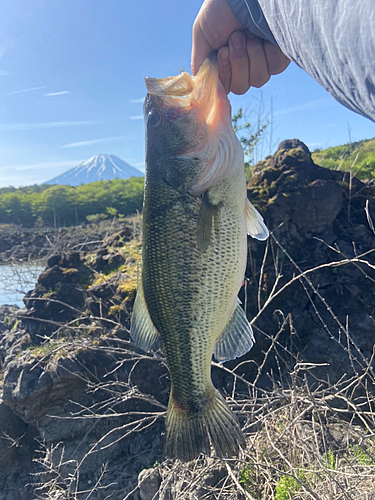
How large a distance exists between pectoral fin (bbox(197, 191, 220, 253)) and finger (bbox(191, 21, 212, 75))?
3.94 ft

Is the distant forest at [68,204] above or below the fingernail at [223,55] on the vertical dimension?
above

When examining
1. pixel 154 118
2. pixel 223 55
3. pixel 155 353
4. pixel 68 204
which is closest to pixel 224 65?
pixel 223 55

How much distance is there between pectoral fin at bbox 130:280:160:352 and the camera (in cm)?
198

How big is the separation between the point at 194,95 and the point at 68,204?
30.0 metres

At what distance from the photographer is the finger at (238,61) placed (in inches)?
78.1

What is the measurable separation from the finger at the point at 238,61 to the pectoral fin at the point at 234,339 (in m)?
1.55

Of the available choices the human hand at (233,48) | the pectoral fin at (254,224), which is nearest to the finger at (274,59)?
the human hand at (233,48)

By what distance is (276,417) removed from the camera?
3615mm

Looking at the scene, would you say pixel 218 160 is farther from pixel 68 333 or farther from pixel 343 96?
pixel 68 333

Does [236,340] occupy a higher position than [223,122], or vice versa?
[223,122]

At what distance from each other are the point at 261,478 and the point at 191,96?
12.1 ft

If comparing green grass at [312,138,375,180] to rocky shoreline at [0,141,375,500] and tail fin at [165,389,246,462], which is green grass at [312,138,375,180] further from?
tail fin at [165,389,246,462]

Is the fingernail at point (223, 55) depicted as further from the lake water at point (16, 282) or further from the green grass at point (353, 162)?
the lake water at point (16, 282)

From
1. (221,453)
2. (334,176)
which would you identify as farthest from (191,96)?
(334,176)
